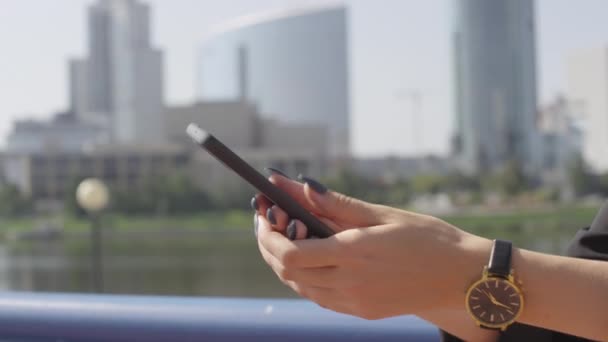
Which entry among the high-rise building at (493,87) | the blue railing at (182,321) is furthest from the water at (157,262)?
the high-rise building at (493,87)

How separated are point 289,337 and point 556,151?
4369 cm

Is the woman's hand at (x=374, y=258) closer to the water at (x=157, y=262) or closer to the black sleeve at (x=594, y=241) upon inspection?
the black sleeve at (x=594, y=241)

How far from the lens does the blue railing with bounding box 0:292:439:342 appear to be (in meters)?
0.71

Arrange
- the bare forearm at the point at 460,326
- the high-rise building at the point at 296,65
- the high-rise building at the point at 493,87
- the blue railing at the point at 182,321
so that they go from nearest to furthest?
the bare forearm at the point at 460,326 < the blue railing at the point at 182,321 < the high-rise building at the point at 493,87 < the high-rise building at the point at 296,65

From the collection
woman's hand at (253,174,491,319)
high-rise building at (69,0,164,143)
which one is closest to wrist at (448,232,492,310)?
woman's hand at (253,174,491,319)

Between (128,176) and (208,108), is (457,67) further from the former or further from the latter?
(128,176)

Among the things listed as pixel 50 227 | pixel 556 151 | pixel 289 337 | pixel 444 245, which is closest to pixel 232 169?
pixel 444 245

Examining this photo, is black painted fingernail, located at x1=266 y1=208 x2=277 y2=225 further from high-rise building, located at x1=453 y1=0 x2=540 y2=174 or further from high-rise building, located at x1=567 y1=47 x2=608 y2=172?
high-rise building, located at x1=567 y1=47 x2=608 y2=172

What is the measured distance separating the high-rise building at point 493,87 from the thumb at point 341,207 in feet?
124

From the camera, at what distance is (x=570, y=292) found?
16.5 inches

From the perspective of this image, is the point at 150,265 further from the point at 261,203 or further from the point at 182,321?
the point at 261,203

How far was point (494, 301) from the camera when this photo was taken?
428 millimetres

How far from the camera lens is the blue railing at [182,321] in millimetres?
710

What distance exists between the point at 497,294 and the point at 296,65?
44.7 meters
